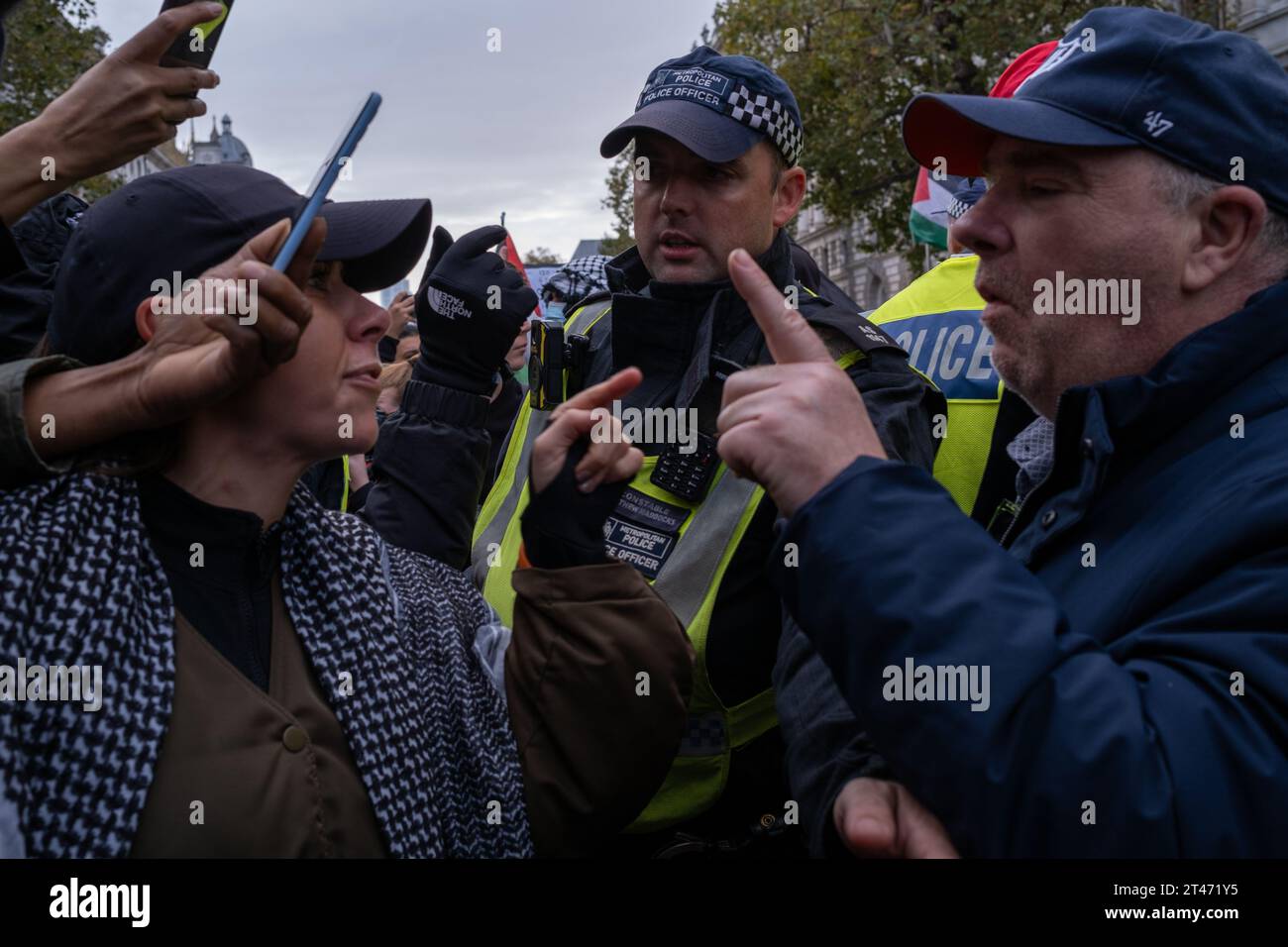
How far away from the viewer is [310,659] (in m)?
2.04

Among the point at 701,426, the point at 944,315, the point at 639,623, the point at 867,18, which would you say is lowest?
the point at 639,623

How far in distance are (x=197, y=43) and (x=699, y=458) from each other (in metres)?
1.27

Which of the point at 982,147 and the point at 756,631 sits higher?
the point at 982,147

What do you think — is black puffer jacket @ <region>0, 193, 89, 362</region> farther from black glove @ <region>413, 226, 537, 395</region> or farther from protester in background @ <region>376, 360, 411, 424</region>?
protester in background @ <region>376, 360, 411, 424</region>

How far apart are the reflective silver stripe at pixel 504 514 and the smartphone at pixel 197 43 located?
1102 mm

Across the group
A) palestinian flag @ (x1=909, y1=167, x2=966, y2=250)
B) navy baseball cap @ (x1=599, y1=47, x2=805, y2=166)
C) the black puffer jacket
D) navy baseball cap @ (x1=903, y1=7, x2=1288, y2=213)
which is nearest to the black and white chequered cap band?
navy baseball cap @ (x1=599, y1=47, x2=805, y2=166)

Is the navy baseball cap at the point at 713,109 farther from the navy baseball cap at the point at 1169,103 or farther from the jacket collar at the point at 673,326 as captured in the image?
the navy baseball cap at the point at 1169,103

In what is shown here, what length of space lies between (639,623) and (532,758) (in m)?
0.33

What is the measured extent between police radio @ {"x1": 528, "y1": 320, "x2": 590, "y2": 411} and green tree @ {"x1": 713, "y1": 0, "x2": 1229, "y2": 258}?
16164 mm

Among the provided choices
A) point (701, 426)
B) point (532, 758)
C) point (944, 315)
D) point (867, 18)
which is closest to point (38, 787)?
point (532, 758)

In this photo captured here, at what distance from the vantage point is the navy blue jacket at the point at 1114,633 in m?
1.38

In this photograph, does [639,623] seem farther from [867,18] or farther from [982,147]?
[867,18]

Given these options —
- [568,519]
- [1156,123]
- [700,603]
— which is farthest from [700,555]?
[1156,123]

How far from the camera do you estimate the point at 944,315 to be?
11.0 ft
